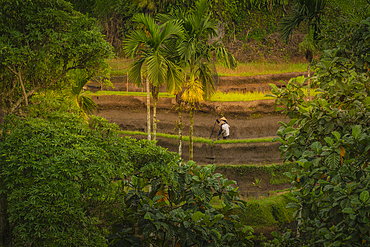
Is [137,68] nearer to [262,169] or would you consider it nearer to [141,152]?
[141,152]

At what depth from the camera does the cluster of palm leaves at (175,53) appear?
10562 millimetres

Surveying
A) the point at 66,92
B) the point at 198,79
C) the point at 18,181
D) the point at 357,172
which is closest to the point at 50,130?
the point at 18,181

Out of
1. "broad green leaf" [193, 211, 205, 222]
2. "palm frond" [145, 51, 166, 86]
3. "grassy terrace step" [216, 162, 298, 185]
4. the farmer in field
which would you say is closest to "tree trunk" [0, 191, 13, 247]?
"broad green leaf" [193, 211, 205, 222]

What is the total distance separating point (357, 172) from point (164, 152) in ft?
11.4

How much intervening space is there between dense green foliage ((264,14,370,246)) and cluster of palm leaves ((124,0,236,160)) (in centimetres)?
562

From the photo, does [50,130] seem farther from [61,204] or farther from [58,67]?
[58,67]

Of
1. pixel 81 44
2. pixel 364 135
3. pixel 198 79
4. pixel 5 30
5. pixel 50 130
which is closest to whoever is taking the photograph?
pixel 364 135

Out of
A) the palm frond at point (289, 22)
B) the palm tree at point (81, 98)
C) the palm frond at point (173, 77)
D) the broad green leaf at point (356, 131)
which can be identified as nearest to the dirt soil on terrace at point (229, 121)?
the palm frond at point (289, 22)

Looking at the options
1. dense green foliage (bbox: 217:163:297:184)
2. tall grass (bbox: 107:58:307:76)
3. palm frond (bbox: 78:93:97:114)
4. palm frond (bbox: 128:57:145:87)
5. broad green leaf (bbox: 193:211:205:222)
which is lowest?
dense green foliage (bbox: 217:163:297:184)

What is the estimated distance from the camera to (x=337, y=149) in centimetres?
431

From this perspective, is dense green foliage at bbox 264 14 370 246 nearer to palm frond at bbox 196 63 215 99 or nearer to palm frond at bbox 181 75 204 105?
palm frond at bbox 181 75 204 105

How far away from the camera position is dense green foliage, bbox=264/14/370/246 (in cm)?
411

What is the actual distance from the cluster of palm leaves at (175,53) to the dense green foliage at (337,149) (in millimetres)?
5621

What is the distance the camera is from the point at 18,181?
16.9ft
